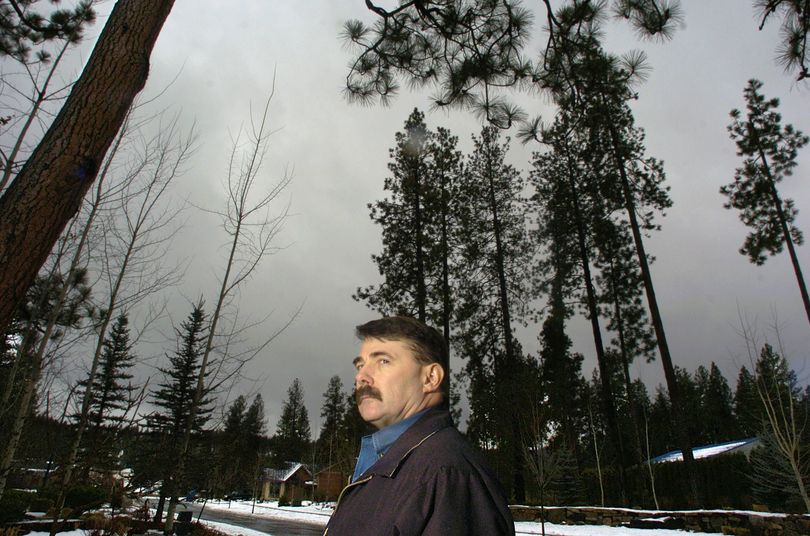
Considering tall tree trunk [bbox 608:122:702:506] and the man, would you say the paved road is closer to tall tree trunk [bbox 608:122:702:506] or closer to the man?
tall tree trunk [bbox 608:122:702:506]

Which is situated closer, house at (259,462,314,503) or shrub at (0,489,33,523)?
shrub at (0,489,33,523)

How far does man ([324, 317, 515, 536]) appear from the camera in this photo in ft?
3.32

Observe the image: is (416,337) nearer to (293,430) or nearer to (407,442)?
(407,442)

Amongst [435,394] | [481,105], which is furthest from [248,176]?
[435,394]

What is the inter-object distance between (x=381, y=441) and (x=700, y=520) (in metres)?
14.2

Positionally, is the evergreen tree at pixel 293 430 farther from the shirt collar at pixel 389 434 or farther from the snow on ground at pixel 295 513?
the shirt collar at pixel 389 434

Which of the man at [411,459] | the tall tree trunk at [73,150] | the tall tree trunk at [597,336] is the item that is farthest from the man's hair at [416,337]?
the tall tree trunk at [597,336]

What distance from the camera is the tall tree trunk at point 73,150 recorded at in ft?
6.14

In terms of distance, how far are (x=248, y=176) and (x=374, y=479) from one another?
8947 millimetres

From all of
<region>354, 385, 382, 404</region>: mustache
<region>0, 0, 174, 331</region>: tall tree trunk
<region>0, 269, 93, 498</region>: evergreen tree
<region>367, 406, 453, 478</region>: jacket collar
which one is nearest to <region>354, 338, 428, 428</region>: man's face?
<region>354, 385, 382, 404</region>: mustache

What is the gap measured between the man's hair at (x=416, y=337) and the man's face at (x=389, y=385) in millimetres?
24

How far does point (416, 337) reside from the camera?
1.64 metres

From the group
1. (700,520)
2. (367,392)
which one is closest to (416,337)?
(367,392)

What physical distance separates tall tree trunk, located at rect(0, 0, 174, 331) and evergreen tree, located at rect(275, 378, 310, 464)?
224 ft
